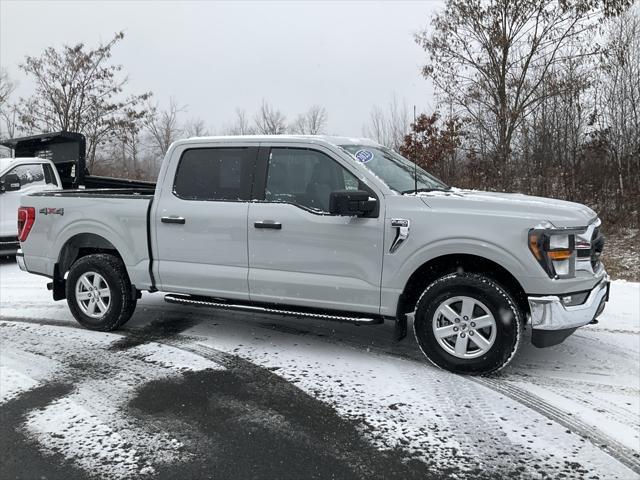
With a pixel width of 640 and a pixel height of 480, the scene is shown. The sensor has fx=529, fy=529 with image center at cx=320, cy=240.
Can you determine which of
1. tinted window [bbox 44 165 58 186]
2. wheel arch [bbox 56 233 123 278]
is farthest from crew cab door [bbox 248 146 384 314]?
tinted window [bbox 44 165 58 186]

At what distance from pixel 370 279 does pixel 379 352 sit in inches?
31.3

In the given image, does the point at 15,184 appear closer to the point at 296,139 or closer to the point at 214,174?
the point at 214,174

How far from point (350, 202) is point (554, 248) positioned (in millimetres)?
1535

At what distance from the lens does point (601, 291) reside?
13.8 feet

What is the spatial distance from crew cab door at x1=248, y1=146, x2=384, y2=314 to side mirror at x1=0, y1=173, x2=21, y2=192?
7467mm

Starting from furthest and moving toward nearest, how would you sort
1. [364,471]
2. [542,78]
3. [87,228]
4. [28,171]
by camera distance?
[542,78] < [28,171] < [87,228] < [364,471]

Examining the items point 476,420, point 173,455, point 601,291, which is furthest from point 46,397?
point 601,291

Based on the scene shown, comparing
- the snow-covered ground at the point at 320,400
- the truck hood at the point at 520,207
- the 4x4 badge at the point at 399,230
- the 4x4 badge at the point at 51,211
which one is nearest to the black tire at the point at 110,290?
the snow-covered ground at the point at 320,400

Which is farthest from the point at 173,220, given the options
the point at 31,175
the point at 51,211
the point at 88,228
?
the point at 31,175

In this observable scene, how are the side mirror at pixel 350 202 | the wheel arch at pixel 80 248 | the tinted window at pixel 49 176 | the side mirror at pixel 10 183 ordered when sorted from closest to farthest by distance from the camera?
the side mirror at pixel 350 202
the wheel arch at pixel 80 248
the side mirror at pixel 10 183
the tinted window at pixel 49 176

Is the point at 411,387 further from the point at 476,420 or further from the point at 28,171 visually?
the point at 28,171

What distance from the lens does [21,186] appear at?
411 inches

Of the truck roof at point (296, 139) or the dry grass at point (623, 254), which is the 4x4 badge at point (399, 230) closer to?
the truck roof at point (296, 139)

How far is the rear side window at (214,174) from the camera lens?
192 inches
